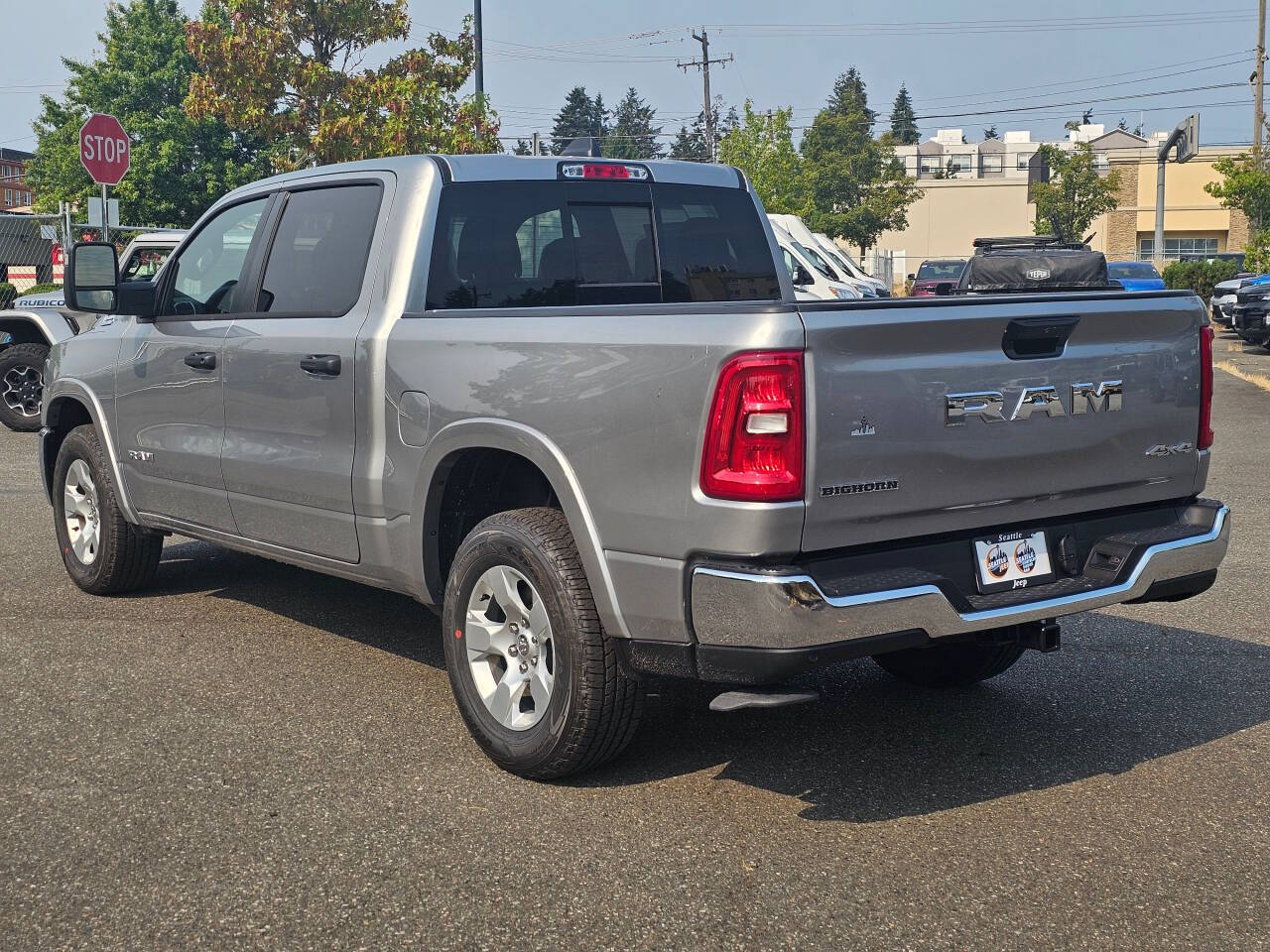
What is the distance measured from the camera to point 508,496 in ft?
16.3

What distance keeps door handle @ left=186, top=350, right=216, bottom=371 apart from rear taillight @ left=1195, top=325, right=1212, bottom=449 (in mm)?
3719

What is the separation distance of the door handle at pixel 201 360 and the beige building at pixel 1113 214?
48505mm

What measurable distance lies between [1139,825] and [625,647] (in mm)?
1524

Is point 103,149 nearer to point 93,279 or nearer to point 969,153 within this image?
point 93,279

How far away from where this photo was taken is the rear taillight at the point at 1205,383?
182 inches

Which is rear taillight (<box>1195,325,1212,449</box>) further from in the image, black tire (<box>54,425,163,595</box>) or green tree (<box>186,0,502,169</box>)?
green tree (<box>186,0,502,169</box>)

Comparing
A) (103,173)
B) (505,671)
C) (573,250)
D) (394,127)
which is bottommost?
(505,671)

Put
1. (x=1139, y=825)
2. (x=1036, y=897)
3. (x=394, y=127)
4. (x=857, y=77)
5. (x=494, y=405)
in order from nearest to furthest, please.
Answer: (x=1036, y=897) < (x=1139, y=825) < (x=494, y=405) < (x=394, y=127) < (x=857, y=77)

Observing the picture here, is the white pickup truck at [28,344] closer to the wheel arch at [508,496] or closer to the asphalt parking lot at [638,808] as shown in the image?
the asphalt parking lot at [638,808]

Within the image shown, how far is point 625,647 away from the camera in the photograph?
13.5 ft

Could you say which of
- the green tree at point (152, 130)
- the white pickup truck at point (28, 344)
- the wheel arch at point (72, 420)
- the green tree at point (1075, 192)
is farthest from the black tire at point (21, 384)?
the green tree at point (1075, 192)

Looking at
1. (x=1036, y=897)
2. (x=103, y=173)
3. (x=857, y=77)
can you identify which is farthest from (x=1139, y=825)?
(x=857, y=77)

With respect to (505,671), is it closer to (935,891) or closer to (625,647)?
(625,647)

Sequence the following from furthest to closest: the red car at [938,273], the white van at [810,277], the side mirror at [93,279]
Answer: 1. the red car at [938,273]
2. the white van at [810,277]
3. the side mirror at [93,279]
